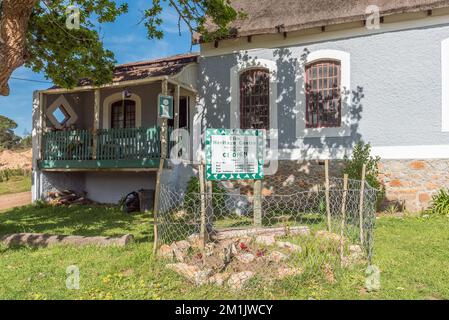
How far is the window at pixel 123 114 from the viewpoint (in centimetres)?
1447

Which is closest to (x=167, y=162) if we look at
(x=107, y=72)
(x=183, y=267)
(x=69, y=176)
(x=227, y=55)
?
(x=107, y=72)

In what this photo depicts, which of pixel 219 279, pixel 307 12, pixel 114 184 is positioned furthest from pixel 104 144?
pixel 219 279

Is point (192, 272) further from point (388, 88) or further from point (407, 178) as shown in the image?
point (388, 88)

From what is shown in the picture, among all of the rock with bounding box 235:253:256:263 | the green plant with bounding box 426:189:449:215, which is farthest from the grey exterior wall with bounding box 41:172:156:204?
the green plant with bounding box 426:189:449:215

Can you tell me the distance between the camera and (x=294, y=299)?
444 cm

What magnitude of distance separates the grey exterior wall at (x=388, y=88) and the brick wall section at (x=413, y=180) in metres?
0.53

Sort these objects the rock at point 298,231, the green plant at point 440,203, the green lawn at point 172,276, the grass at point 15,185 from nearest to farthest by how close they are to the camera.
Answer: the green lawn at point 172,276 → the rock at point 298,231 → the green plant at point 440,203 → the grass at point 15,185

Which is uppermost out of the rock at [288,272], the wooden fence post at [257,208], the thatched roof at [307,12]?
→ the thatched roof at [307,12]

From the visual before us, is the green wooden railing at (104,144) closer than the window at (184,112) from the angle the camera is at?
Yes

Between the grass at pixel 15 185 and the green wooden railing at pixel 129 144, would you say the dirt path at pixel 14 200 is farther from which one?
the green wooden railing at pixel 129 144

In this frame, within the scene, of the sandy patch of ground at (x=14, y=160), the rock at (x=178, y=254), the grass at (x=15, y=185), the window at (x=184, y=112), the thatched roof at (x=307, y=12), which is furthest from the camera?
the sandy patch of ground at (x=14, y=160)

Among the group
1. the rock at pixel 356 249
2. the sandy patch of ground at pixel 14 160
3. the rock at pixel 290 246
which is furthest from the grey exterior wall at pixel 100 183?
the sandy patch of ground at pixel 14 160

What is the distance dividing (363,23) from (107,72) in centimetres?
677
